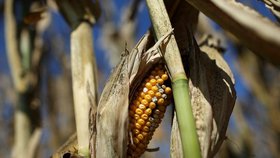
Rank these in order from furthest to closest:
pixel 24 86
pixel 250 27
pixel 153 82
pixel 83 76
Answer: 1. pixel 24 86
2. pixel 83 76
3. pixel 153 82
4. pixel 250 27

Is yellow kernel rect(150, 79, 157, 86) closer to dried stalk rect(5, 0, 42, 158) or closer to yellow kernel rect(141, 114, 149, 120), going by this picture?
yellow kernel rect(141, 114, 149, 120)

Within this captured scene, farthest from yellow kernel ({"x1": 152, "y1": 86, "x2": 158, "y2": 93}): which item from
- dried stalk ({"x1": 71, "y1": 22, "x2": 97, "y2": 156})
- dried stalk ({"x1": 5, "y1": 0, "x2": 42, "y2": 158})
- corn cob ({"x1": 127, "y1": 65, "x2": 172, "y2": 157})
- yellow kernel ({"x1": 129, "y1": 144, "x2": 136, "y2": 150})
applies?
dried stalk ({"x1": 5, "y1": 0, "x2": 42, "y2": 158})

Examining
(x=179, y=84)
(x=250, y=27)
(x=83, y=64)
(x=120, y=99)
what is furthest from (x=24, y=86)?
(x=250, y=27)

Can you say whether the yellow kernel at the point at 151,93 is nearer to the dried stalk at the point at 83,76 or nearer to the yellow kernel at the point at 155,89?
the yellow kernel at the point at 155,89

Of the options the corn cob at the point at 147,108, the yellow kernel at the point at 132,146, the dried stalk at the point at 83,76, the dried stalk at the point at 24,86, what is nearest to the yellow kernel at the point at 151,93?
the corn cob at the point at 147,108

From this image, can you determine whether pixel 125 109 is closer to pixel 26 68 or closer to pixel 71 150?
pixel 71 150

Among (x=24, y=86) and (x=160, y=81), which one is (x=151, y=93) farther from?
(x=24, y=86)

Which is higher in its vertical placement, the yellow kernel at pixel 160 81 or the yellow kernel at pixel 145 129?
the yellow kernel at pixel 160 81
